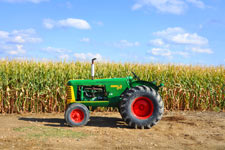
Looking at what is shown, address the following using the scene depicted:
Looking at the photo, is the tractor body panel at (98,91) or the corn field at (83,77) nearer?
the tractor body panel at (98,91)

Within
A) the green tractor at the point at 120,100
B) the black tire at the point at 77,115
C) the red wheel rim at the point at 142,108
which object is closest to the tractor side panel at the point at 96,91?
the green tractor at the point at 120,100

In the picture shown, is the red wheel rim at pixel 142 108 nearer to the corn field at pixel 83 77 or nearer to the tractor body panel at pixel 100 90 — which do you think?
the tractor body panel at pixel 100 90

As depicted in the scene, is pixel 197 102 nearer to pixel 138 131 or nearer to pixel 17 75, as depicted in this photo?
pixel 138 131

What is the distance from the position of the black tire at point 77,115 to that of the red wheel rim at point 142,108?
151cm

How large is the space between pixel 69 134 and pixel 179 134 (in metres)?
3.18

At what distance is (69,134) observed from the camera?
7504 mm

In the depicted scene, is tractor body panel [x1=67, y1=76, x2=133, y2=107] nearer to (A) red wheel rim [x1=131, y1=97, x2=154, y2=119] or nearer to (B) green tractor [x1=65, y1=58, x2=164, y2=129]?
(B) green tractor [x1=65, y1=58, x2=164, y2=129]

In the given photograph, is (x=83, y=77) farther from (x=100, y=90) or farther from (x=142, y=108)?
(x=142, y=108)

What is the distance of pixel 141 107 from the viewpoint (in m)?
8.34

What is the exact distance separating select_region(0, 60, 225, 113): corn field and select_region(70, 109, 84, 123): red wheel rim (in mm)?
3798

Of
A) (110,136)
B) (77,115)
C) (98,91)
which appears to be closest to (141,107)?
(110,136)

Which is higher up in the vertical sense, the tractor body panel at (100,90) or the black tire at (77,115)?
the tractor body panel at (100,90)

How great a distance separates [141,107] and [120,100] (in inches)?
27.9

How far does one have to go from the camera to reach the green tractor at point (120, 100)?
817 cm
